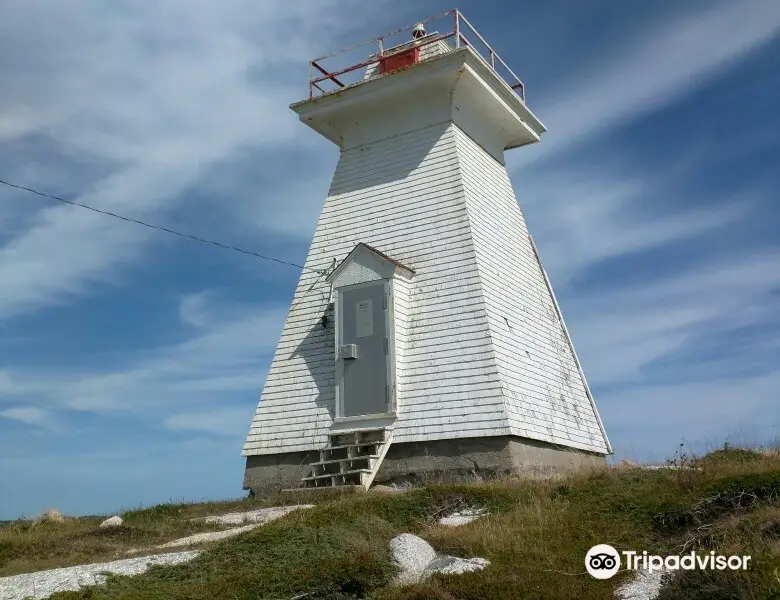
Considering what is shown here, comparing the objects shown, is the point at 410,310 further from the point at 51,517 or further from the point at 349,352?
the point at 51,517

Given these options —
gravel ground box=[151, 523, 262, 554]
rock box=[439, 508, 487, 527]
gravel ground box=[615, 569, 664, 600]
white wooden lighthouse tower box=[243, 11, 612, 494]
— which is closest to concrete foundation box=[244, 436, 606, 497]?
white wooden lighthouse tower box=[243, 11, 612, 494]

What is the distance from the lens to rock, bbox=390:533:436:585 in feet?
25.5

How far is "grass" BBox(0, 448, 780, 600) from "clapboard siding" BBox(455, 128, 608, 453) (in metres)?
2.89

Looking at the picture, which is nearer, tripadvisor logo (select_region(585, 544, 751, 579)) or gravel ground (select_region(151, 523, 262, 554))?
tripadvisor logo (select_region(585, 544, 751, 579))

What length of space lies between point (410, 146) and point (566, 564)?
36.8 feet

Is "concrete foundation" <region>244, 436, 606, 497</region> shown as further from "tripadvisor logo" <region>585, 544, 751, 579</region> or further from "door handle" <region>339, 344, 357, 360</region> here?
"tripadvisor logo" <region>585, 544, 751, 579</region>

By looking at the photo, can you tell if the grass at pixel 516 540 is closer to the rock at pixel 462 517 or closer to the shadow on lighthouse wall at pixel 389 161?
the rock at pixel 462 517

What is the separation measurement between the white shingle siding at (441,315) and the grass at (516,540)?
2743 millimetres

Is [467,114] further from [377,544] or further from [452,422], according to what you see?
[377,544]

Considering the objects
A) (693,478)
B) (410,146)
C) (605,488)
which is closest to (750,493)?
(693,478)

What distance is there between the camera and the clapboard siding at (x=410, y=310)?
14.4 meters

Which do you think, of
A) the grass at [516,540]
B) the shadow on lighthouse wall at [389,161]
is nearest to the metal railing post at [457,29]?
the shadow on lighthouse wall at [389,161]

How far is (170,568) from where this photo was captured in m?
8.46

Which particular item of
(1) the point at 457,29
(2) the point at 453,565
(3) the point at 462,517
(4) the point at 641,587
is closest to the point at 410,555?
(2) the point at 453,565
